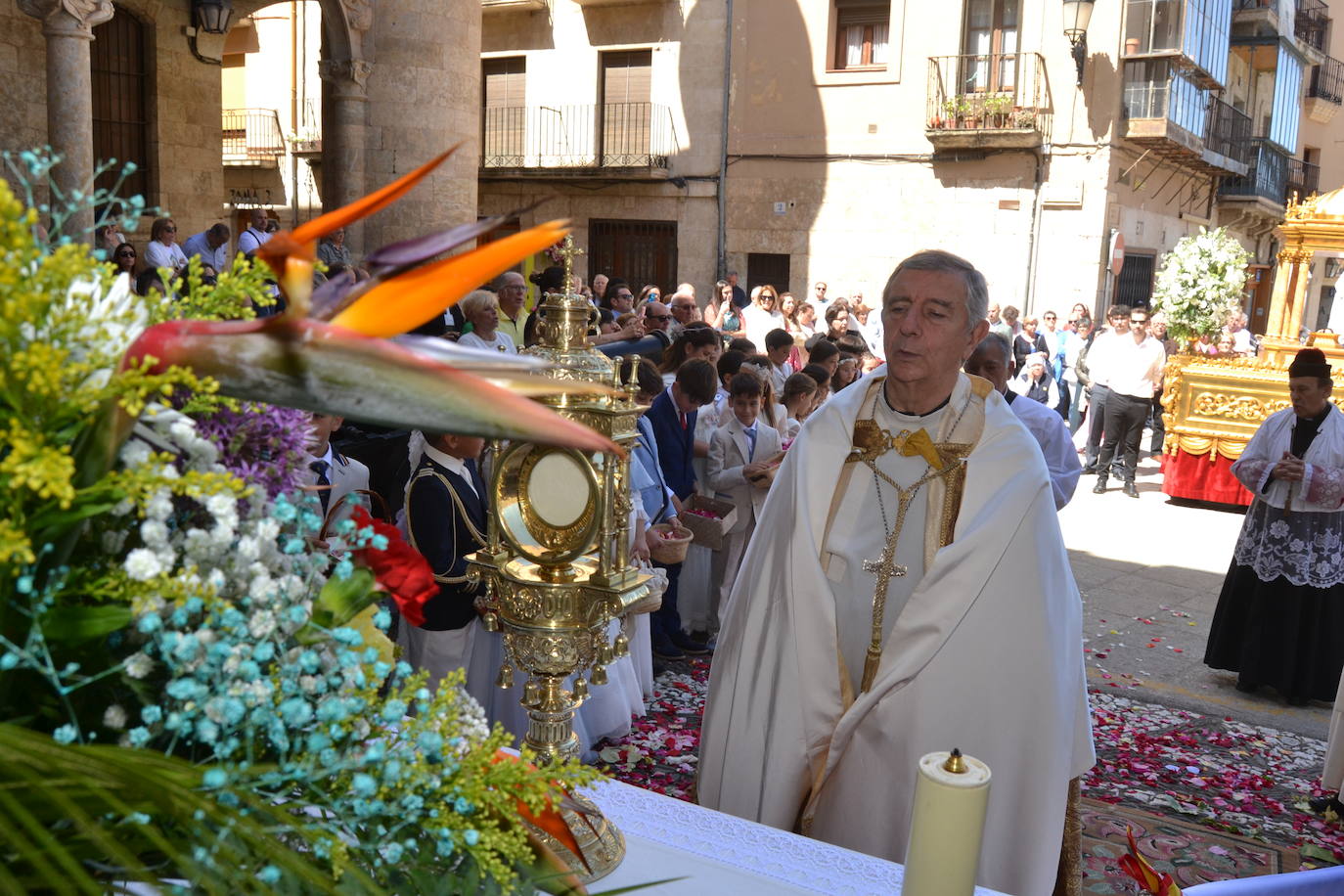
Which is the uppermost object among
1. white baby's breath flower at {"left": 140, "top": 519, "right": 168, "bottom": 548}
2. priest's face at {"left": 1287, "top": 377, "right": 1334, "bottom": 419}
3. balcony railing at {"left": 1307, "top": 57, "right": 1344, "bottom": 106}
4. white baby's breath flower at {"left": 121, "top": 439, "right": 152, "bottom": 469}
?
balcony railing at {"left": 1307, "top": 57, "right": 1344, "bottom": 106}

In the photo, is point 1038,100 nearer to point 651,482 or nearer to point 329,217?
point 651,482

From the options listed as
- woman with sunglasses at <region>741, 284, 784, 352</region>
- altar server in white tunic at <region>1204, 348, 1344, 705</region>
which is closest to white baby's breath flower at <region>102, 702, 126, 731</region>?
altar server in white tunic at <region>1204, 348, 1344, 705</region>

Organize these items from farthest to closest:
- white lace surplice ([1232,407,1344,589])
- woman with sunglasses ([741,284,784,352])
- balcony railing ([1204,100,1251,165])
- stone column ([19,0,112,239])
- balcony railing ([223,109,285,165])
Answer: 1. balcony railing ([223,109,285,165])
2. balcony railing ([1204,100,1251,165])
3. woman with sunglasses ([741,284,784,352])
4. stone column ([19,0,112,239])
5. white lace surplice ([1232,407,1344,589])

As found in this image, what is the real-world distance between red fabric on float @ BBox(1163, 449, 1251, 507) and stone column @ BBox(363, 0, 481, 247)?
283 inches

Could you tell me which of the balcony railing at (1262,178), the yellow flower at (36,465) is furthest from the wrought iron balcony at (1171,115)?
the yellow flower at (36,465)

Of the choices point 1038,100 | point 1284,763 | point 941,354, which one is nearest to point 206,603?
point 941,354

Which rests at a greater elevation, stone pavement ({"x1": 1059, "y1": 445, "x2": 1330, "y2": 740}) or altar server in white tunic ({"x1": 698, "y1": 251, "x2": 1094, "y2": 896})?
altar server in white tunic ({"x1": 698, "y1": 251, "x2": 1094, "y2": 896})

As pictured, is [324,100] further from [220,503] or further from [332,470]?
[220,503]

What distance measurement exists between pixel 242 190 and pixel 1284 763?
21.8m

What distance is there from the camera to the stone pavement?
236 inches

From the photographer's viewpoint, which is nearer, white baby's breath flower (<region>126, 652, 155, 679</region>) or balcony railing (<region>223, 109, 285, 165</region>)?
white baby's breath flower (<region>126, 652, 155, 679</region>)

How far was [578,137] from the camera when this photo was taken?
2117 centimetres

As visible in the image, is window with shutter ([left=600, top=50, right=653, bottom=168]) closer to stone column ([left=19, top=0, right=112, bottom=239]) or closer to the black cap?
stone column ([left=19, top=0, right=112, bottom=239])

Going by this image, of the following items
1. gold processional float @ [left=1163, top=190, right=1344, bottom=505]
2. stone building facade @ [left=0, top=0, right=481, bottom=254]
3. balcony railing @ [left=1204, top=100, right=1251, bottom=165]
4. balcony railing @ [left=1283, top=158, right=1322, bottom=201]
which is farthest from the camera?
balcony railing @ [left=1283, top=158, right=1322, bottom=201]
